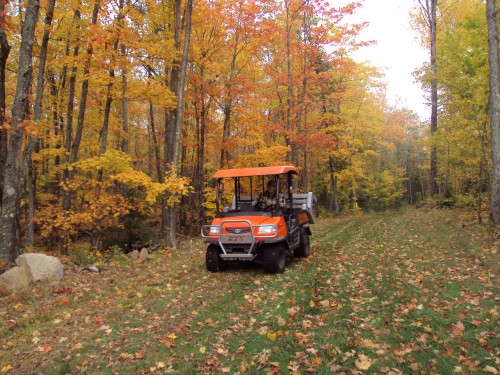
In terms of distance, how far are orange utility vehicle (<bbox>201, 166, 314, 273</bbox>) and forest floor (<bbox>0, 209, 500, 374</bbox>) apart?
45 cm

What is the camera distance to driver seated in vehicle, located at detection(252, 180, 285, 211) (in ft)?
25.7

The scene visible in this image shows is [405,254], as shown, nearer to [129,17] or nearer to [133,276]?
[133,276]

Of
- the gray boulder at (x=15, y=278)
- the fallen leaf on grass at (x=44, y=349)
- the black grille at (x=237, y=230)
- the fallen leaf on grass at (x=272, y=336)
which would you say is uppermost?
the black grille at (x=237, y=230)

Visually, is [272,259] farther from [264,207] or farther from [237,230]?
[264,207]

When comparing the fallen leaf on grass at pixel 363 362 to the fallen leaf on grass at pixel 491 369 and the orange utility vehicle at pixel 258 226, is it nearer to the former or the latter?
the fallen leaf on grass at pixel 491 369

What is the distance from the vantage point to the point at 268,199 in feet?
26.3

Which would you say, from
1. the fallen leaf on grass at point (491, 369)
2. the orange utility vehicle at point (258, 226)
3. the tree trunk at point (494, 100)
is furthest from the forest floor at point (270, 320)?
the tree trunk at point (494, 100)

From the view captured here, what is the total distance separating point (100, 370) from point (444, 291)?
513 centimetres

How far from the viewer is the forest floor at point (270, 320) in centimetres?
365

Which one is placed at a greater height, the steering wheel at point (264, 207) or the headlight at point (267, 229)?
the steering wheel at point (264, 207)

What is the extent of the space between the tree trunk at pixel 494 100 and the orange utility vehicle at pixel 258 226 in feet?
17.7

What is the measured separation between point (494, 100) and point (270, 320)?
9.14 meters

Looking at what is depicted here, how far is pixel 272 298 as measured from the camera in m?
Answer: 5.60

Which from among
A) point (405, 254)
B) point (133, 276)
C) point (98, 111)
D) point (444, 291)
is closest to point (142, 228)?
point (133, 276)
